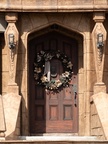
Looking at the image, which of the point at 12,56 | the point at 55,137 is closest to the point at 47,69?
the point at 12,56

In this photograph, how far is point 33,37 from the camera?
78.7ft

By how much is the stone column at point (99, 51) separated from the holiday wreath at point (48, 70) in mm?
1214

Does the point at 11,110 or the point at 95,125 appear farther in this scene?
the point at 95,125

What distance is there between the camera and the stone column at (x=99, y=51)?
23.1 m

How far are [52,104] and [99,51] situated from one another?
92.1 inches

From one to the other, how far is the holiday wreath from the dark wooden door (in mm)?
126

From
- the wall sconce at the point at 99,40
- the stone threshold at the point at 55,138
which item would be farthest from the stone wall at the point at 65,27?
the stone threshold at the point at 55,138

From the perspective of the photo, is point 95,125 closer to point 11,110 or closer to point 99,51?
A: point 99,51

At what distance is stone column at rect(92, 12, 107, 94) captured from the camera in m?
23.1

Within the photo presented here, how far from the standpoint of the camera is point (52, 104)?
24.1m

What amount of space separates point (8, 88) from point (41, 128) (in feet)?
5.93

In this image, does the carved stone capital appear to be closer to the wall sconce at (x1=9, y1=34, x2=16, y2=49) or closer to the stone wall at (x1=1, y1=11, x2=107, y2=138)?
the stone wall at (x1=1, y1=11, x2=107, y2=138)

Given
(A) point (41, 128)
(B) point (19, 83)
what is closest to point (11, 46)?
(B) point (19, 83)

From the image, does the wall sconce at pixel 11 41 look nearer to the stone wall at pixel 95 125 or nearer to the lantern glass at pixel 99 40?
the lantern glass at pixel 99 40
